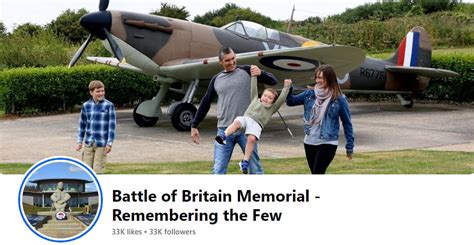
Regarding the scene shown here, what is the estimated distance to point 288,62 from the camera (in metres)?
12.2

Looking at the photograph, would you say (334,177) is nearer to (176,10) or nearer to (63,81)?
(63,81)

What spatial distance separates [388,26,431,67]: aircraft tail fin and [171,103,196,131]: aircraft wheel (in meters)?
5.73

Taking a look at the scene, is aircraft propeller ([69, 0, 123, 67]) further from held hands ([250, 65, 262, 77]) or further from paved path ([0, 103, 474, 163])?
held hands ([250, 65, 262, 77])

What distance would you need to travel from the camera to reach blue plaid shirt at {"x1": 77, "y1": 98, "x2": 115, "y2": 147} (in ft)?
22.8

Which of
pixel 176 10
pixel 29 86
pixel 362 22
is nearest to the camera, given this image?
pixel 29 86

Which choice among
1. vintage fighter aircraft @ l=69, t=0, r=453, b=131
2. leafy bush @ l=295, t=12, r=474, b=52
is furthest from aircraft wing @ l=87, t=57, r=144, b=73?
leafy bush @ l=295, t=12, r=474, b=52

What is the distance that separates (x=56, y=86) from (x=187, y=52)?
3954 millimetres

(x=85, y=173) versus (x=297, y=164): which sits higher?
(x=85, y=173)

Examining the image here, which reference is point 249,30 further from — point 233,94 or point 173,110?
point 233,94

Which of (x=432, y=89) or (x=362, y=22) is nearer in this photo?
(x=432, y=89)

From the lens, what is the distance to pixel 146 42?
1286 cm

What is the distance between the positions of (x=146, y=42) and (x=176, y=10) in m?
5.96

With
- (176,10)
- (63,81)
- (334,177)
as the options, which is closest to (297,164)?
(334,177)

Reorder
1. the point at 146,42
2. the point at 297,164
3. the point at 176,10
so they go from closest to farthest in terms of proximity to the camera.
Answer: the point at 297,164 → the point at 146,42 → the point at 176,10
